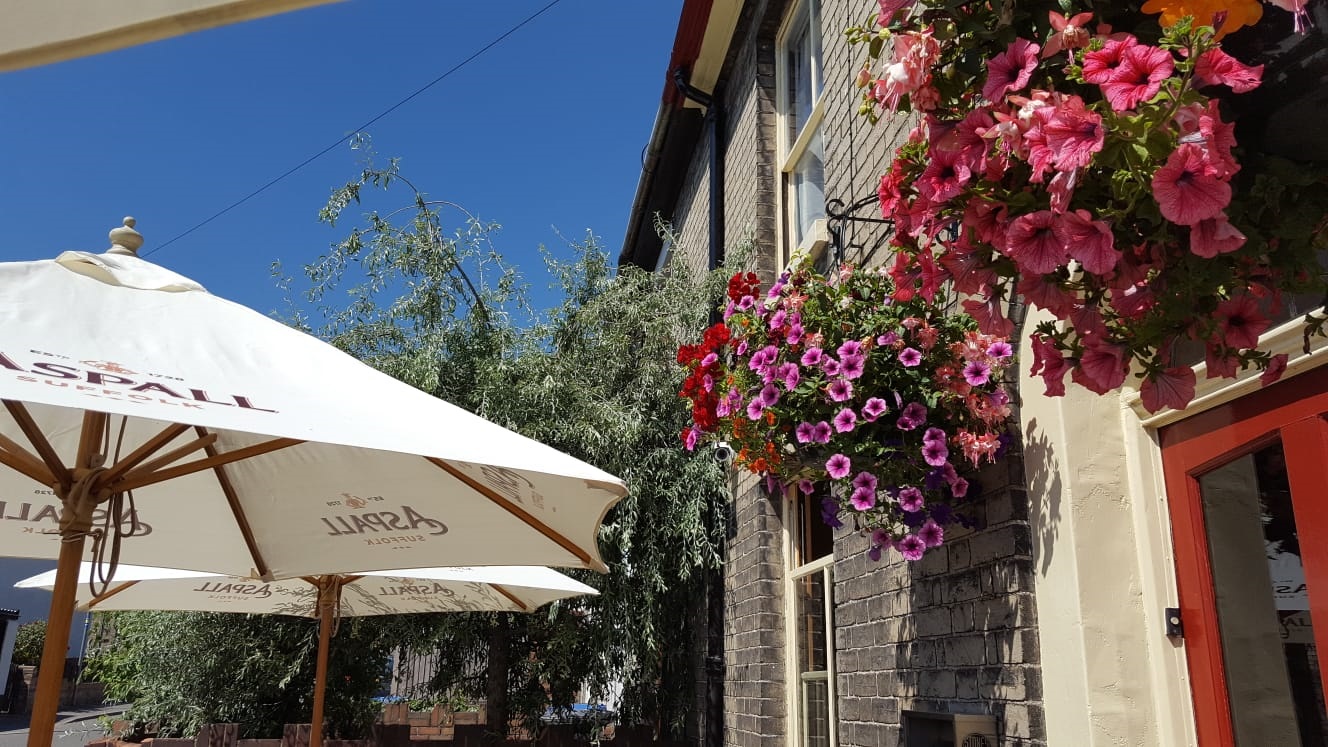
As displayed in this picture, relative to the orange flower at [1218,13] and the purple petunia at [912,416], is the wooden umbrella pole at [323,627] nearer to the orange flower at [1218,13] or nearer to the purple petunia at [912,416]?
the purple petunia at [912,416]

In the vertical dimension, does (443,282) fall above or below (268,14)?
above

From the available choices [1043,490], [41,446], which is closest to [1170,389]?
[1043,490]

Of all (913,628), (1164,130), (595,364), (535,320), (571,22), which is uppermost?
(571,22)

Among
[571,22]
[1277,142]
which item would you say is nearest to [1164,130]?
[1277,142]

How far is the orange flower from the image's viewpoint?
1297 mm

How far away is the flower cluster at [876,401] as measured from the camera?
2824 mm

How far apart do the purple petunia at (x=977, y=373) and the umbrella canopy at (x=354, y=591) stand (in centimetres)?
254

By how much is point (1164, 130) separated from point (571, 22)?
7656 millimetres

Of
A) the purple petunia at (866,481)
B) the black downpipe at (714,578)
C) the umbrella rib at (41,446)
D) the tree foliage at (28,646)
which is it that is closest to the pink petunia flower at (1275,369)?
the purple petunia at (866,481)

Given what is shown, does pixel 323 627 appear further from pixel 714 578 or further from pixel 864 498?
pixel 864 498

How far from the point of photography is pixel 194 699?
7.53m

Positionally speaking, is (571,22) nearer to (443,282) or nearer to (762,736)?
(443,282)

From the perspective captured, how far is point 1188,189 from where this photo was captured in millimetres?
1251

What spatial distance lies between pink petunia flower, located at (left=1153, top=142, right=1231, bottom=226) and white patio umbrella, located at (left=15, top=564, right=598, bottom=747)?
12.3ft
